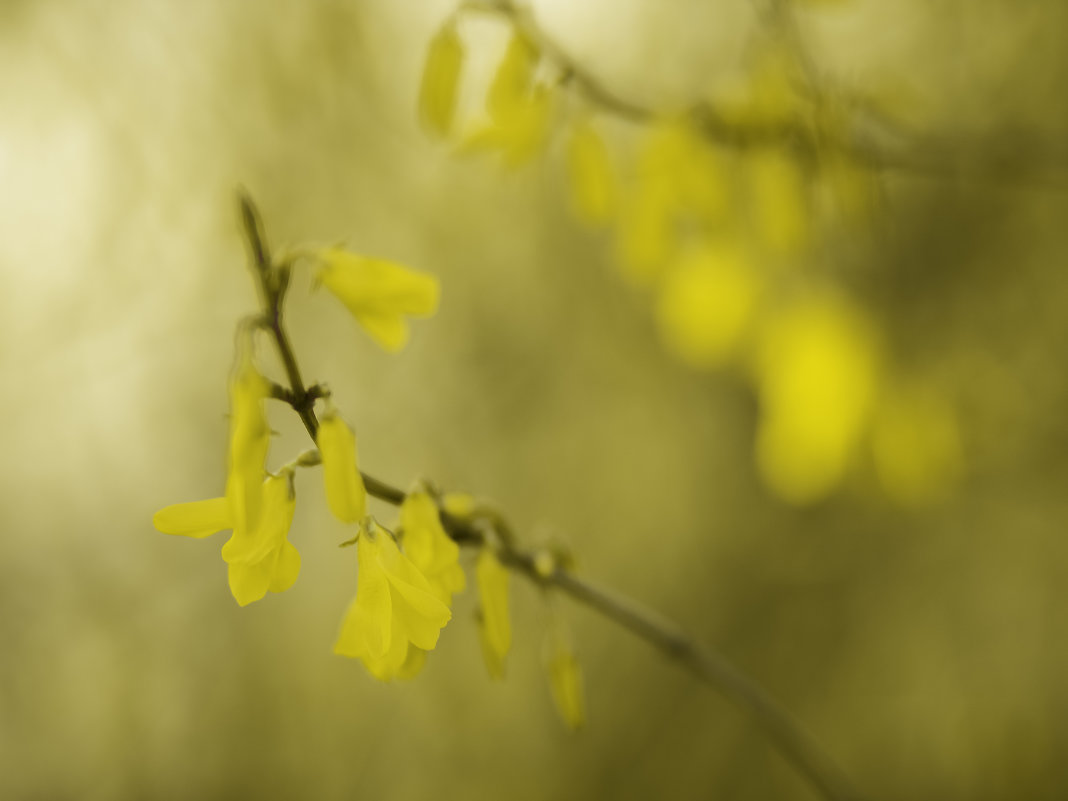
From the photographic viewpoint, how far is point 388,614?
36cm

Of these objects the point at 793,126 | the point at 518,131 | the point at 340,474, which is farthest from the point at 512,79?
the point at 340,474

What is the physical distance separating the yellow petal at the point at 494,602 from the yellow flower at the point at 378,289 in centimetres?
16

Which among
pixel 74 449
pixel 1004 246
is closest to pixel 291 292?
pixel 74 449

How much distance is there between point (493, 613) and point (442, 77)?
0.54 metres

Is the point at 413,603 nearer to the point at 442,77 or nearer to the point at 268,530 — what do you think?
the point at 268,530

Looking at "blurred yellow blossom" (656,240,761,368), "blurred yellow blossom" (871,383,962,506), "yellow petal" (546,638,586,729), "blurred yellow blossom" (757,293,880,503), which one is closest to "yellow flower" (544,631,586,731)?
"yellow petal" (546,638,586,729)

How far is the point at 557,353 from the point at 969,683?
4.73 feet

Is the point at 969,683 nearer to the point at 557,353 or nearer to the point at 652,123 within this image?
the point at 557,353

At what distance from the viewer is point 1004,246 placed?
5.95 ft

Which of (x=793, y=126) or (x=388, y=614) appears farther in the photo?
(x=793, y=126)

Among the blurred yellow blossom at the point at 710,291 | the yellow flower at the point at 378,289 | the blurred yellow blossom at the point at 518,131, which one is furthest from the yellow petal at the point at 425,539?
the blurred yellow blossom at the point at 710,291

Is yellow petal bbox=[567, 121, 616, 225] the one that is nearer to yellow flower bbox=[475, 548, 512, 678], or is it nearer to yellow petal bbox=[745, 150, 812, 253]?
yellow petal bbox=[745, 150, 812, 253]

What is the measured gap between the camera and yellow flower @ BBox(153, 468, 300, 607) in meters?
0.37

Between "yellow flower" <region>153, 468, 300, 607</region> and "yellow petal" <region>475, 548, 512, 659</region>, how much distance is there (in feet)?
0.40
